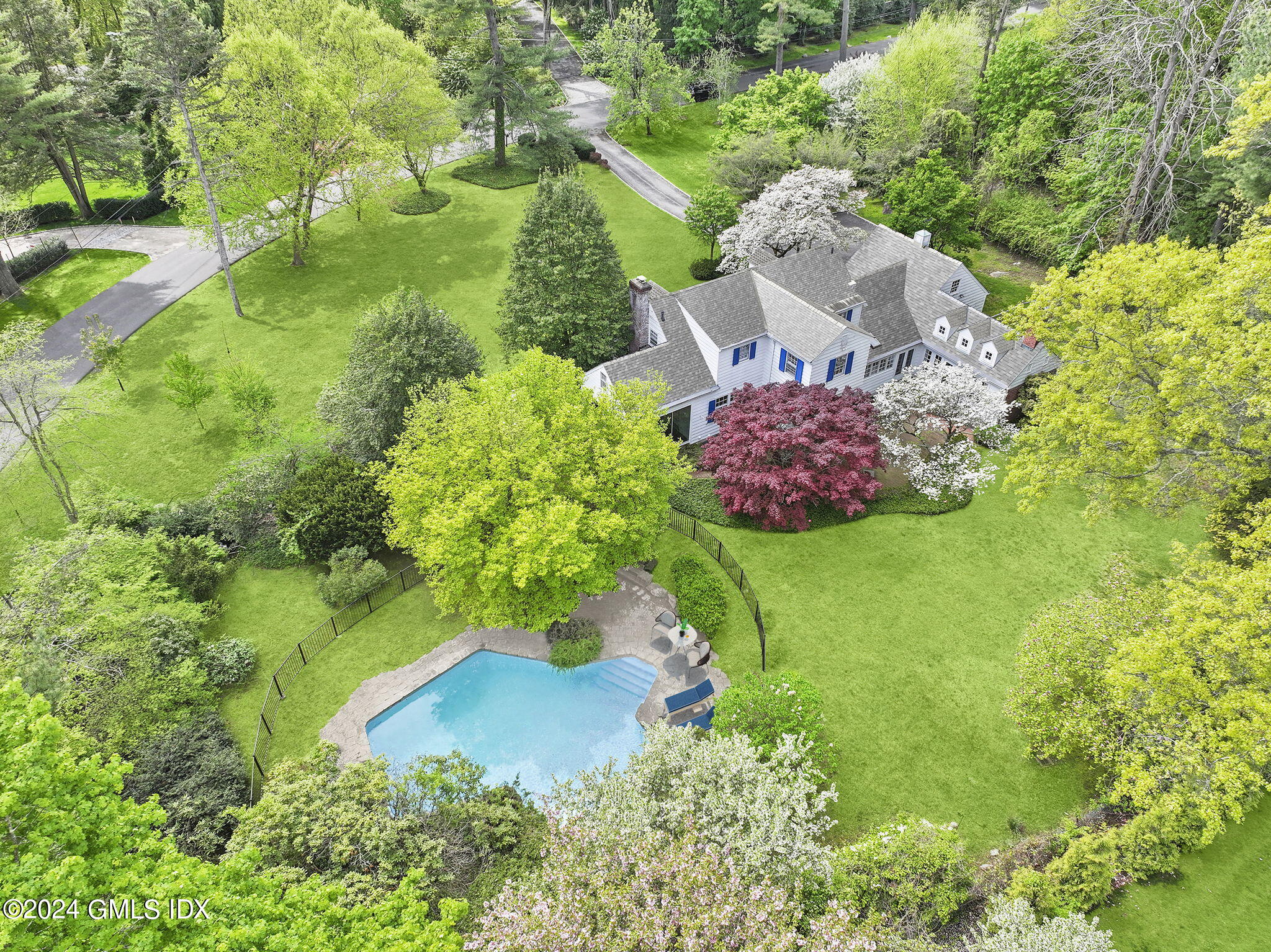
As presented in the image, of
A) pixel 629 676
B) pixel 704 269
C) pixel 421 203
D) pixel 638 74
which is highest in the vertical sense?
pixel 638 74

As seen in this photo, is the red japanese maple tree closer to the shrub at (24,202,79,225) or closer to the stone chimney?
the stone chimney

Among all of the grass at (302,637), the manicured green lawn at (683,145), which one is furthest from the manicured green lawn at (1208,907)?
the manicured green lawn at (683,145)

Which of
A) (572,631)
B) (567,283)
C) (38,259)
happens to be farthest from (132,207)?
(572,631)

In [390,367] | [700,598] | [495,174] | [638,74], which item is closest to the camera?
[700,598]

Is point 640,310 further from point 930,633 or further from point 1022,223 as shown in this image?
point 1022,223

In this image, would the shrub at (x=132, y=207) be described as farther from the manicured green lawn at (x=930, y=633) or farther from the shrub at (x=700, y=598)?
the manicured green lawn at (x=930, y=633)

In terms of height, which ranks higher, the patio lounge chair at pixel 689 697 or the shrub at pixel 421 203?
the shrub at pixel 421 203
